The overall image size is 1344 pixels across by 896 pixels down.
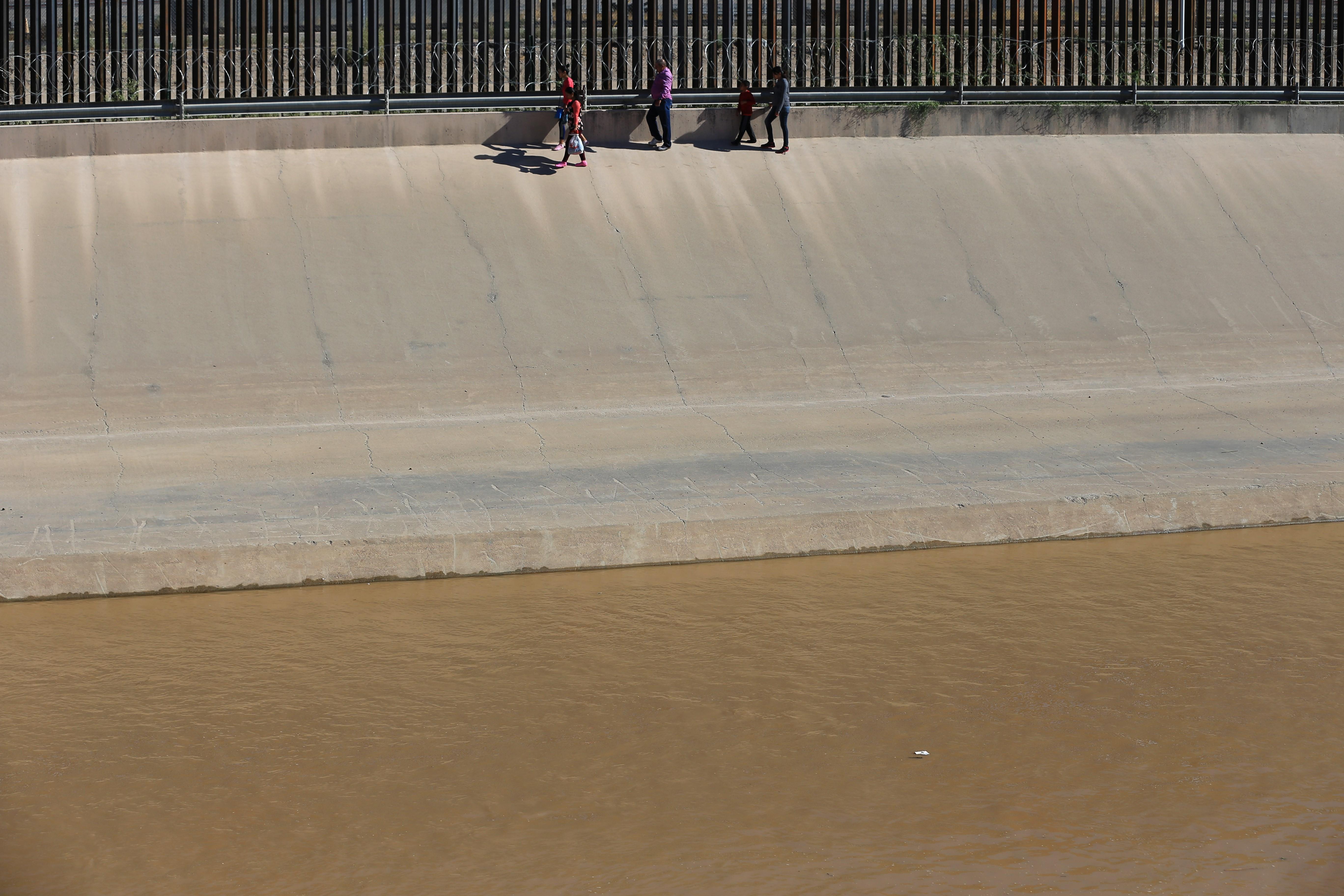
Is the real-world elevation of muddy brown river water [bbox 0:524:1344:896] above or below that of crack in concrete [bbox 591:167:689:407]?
below

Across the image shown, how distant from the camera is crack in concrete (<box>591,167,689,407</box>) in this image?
42.8 ft

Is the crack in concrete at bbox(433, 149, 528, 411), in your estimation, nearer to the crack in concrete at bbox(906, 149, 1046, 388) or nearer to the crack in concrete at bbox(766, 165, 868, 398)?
the crack in concrete at bbox(766, 165, 868, 398)

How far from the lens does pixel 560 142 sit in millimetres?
17000

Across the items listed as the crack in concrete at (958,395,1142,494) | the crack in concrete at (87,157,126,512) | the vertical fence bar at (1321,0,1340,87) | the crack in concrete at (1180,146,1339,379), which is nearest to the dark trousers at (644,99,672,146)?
the crack in concrete at (958,395,1142,494)

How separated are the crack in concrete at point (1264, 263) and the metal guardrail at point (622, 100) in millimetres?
1651

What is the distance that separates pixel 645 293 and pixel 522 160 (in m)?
3.38

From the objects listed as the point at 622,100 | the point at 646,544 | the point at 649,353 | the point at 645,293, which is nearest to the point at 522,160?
the point at 622,100

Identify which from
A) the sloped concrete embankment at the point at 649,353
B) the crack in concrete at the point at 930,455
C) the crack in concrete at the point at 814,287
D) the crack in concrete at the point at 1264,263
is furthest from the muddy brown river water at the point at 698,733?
the crack in concrete at the point at 1264,263

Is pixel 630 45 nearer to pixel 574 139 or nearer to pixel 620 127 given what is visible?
pixel 620 127

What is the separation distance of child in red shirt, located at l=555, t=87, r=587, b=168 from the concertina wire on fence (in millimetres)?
1458

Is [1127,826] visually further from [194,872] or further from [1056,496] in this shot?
[1056,496]

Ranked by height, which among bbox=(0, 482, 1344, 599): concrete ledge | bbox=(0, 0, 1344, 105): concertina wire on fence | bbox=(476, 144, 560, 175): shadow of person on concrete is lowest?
bbox=(0, 482, 1344, 599): concrete ledge

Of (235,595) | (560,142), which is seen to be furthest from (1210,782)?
(560,142)

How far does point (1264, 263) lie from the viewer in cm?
1577
